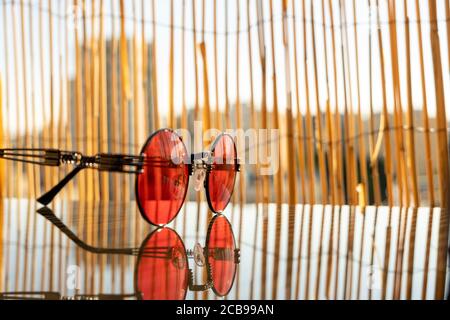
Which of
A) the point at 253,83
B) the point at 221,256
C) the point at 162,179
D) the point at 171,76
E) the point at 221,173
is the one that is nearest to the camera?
the point at 221,256

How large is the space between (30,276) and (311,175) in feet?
3.40

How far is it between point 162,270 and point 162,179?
0.99ft

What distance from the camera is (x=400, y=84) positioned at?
4.33 feet

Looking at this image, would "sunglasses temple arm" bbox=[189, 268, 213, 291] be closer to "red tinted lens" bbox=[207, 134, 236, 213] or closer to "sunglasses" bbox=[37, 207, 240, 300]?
"sunglasses" bbox=[37, 207, 240, 300]

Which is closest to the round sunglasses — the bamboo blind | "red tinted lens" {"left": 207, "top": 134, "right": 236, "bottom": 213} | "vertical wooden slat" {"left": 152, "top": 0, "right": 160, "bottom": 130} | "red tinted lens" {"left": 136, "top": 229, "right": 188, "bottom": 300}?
"red tinted lens" {"left": 136, "top": 229, "right": 188, "bottom": 300}

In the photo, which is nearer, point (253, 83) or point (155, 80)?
point (253, 83)

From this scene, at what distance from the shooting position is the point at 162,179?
659 mm

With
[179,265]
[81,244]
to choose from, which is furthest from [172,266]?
[81,244]

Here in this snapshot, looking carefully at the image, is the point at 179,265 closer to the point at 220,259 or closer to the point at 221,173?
the point at 220,259

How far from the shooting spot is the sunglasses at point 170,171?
641 millimetres

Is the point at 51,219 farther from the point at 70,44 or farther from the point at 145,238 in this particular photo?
the point at 70,44

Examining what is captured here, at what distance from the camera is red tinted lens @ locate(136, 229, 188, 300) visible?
0.98 feet

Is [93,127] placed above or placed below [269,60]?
below
